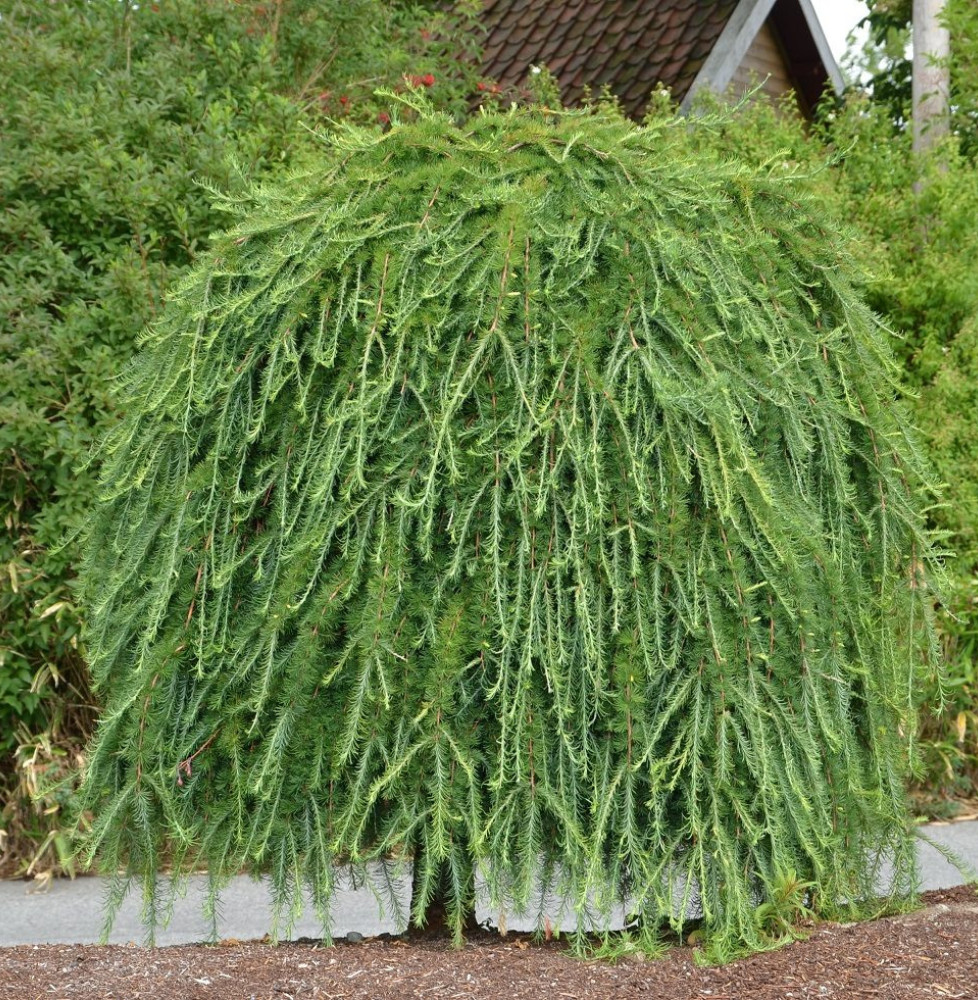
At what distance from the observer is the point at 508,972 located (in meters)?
3.29

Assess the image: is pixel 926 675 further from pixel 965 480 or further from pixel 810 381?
pixel 965 480

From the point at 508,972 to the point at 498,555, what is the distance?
3.59 feet

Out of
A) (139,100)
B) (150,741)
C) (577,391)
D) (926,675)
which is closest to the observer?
(577,391)

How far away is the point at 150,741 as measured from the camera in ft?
11.4

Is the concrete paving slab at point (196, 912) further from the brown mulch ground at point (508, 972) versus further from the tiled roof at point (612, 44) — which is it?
the tiled roof at point (612, 44)

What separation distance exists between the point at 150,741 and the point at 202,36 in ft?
15.6

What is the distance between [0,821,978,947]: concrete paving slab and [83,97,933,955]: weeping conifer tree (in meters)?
1.21

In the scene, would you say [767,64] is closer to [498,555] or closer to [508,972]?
[498,555]

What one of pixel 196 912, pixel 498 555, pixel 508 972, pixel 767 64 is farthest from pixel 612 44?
pixel 508 972

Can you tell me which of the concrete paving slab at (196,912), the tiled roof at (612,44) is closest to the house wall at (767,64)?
the tiled roof at (612,44)

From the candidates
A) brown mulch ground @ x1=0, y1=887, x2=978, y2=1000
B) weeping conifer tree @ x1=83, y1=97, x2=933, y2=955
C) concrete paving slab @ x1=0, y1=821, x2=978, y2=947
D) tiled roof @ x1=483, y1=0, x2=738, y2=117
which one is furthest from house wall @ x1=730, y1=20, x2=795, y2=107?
brown mulch ground @ x1=0, y1=887, x2=978, y2=1000

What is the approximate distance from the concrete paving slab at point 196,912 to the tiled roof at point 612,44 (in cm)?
615

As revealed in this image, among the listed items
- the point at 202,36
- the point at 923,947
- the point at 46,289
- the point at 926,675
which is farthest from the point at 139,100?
the point at 923,947

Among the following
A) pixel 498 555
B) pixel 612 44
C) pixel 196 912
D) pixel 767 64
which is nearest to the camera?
pixel 498 555
